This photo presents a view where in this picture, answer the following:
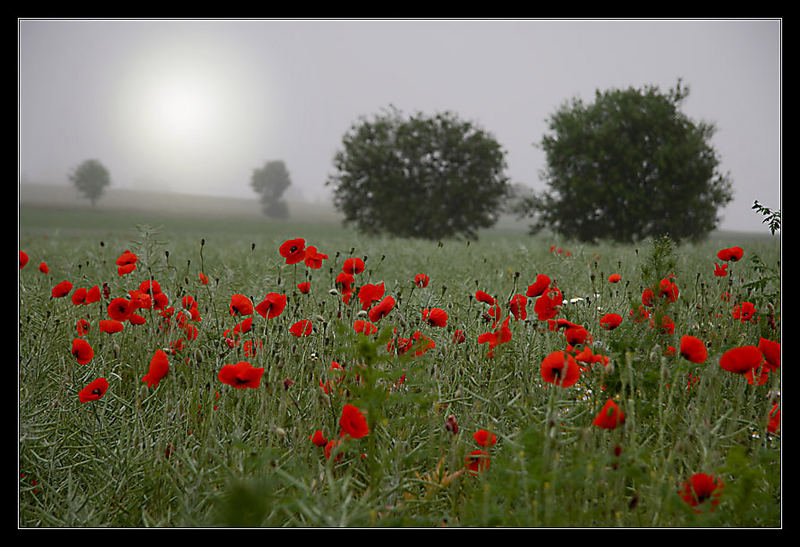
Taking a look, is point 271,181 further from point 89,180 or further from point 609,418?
point 609,418

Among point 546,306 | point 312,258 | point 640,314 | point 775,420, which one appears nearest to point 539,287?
point 546,306

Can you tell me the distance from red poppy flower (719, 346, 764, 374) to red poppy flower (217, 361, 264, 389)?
1.39 metres

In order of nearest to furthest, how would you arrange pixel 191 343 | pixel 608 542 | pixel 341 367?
pixel 608 542 < pixel 341 367 < pixel 191 343

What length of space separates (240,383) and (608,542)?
1125 millimetres

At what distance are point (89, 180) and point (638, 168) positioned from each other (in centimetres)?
6532

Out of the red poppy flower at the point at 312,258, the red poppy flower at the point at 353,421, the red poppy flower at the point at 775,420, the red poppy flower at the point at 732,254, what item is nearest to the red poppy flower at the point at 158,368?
the red poppy flower at the point at 353,421

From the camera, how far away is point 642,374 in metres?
Result: 1.79

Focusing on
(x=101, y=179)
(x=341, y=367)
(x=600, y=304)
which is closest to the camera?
(x=341, y=367)

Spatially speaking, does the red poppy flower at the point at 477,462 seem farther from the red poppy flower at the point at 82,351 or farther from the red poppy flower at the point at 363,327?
the red poppy flower at the point at 82,351

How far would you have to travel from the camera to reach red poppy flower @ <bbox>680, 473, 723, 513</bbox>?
1113mm

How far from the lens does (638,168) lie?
15492mm

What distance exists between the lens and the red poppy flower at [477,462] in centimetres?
146
